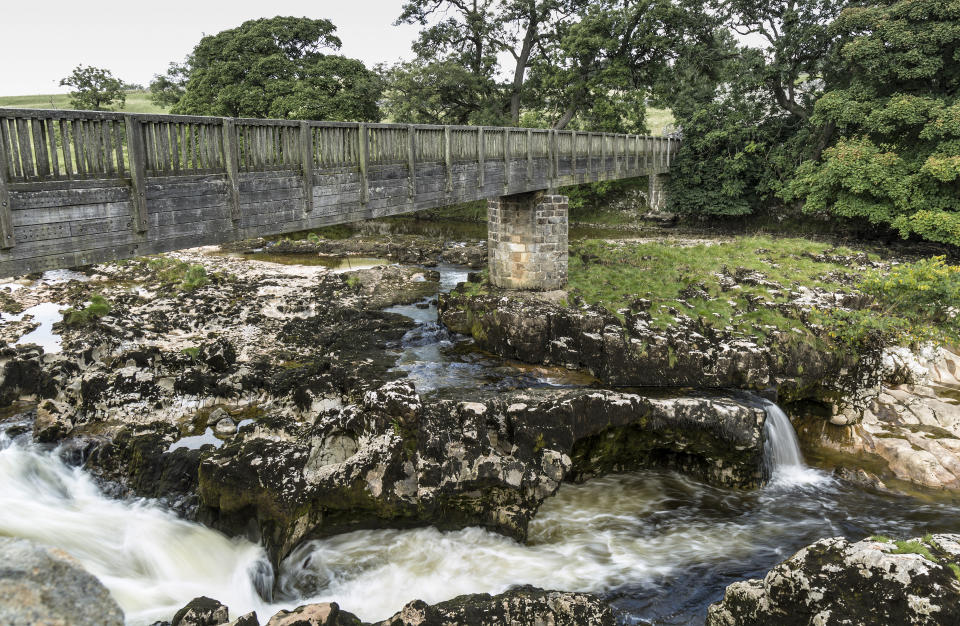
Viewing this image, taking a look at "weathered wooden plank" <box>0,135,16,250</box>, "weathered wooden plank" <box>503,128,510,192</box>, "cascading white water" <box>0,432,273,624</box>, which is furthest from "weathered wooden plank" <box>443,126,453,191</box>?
"cascading white water" <box>0,432,273,624</box>

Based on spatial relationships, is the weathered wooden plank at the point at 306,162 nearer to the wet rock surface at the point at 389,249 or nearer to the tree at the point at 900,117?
the wet rock surface at the point at 389,249

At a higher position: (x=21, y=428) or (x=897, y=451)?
(x=21, y=428)

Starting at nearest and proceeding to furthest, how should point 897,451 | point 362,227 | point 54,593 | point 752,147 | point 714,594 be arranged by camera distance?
point 54,593
point 714,594
point 897,451
point 752,147
point 362,227

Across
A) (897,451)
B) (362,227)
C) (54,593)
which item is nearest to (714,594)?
(897,451)

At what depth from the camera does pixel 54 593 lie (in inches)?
89.6

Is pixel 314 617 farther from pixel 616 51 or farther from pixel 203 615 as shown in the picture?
pixel 616 51

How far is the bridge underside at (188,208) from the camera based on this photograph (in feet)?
25.3

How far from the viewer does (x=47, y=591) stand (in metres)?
2.26

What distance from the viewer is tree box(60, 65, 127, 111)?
38.8 meters

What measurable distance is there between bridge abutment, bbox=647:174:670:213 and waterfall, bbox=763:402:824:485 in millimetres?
28486

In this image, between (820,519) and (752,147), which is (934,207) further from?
(820,519)

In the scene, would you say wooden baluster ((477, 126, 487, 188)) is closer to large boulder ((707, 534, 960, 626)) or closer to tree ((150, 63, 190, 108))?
large boulder ((707, 534, 960, 626))

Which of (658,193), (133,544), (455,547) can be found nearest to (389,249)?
(658,193)

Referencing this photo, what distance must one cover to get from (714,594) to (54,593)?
8.50 m
